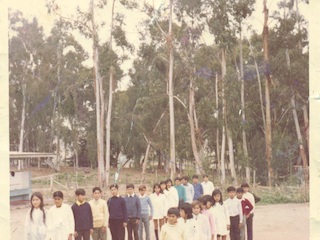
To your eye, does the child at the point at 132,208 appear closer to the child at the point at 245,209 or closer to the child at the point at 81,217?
the child at the point at 81,217

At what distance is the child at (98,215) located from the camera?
14.5 ft

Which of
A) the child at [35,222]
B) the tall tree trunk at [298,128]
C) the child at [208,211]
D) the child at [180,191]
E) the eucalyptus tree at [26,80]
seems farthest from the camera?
the eucalyptus tree at [26,80]

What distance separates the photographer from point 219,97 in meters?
13.0

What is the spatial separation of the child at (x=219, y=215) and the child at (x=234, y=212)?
167 millimetres

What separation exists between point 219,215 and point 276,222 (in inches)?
93.1

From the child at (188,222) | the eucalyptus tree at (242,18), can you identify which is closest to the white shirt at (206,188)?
the child at (188,222)

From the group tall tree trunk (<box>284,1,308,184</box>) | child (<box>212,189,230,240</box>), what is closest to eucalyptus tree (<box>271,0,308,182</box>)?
tall tree trunk (<box>284,1,308,184</box>)

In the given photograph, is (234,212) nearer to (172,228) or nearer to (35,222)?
(172,228)

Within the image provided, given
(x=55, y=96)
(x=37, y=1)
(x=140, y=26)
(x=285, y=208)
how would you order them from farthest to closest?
(x=55, y=96) → (x=140, y=26) → (x=285, y=208) → (x=37, y=1)

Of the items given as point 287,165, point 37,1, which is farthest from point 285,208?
point 37,1

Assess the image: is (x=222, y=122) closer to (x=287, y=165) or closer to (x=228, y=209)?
(x=287, y=165)
